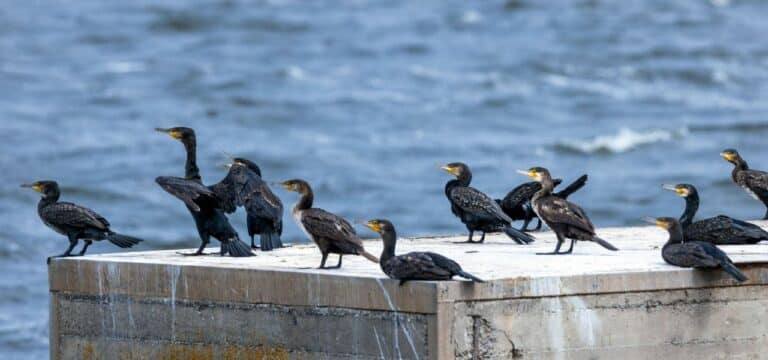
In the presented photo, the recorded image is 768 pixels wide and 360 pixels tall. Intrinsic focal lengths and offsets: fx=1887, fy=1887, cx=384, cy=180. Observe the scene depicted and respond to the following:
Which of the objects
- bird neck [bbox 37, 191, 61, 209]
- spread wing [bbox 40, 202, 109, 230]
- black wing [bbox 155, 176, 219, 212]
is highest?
black wing [bbox 155, 176, 219, 212]

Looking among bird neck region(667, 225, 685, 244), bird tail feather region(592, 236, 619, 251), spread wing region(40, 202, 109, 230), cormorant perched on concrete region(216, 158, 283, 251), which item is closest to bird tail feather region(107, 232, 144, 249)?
spread wing region(40, 202, 109, 230)

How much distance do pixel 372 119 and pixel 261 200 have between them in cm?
3020

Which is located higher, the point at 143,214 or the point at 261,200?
the point at 261,200

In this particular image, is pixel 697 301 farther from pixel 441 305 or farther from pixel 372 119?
pixel 372 119

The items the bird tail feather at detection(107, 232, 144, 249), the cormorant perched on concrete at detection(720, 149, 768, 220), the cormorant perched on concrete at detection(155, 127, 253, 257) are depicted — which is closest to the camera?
the bird tail feather at detection(107, 232, 144, 249)

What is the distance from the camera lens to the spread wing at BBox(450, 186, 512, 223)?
585 inches

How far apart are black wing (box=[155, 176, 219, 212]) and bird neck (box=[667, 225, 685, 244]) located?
140 inches

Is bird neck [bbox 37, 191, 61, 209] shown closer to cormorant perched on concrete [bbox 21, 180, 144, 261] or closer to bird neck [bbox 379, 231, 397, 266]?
cormorant perched on concrete [bbox 21, 180, 144, 261]

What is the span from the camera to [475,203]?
49.1 feet

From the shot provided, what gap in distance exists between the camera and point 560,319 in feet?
39.6

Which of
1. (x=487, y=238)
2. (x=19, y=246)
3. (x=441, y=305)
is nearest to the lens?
(x=441, y=305)

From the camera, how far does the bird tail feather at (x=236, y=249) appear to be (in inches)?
542

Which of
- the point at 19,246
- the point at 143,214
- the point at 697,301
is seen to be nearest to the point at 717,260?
the point at 697,301

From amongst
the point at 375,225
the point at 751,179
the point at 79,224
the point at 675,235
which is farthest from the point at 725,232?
the point at 79,224
